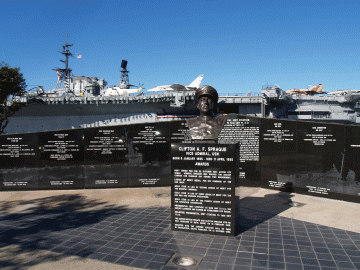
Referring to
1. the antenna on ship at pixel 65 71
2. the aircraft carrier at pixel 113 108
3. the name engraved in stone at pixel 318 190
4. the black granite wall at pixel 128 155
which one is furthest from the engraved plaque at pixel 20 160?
the antenna on ship at pixel 65 71

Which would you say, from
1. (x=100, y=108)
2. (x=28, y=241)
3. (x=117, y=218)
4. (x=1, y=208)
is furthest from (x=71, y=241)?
(x=100, y=108)

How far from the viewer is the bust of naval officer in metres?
6.39

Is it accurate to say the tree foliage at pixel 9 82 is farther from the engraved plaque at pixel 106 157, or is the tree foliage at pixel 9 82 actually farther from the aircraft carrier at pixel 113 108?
the engraved plaque at pixel 106 157

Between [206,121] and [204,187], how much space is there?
1.67m

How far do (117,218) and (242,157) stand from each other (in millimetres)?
5603

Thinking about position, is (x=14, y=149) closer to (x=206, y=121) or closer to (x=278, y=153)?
(x=206, y=121)

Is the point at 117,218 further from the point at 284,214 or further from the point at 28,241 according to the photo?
the point at 284,214

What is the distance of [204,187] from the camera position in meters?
5.96

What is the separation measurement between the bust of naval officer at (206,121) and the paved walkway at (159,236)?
165cm

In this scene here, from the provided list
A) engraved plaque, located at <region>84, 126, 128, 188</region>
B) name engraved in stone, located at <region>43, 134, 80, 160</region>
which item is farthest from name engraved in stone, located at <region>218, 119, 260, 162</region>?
name engraved in stone, located at <region>43, 134, 80, 160</region>

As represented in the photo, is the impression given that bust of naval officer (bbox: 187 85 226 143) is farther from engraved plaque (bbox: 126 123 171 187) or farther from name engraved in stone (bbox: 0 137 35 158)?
name engraved in stone (bbox: 0 137 35 158)

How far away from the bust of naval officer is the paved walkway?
1645 mm

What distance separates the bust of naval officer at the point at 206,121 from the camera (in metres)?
6.39

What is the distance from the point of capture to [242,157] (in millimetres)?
10328
